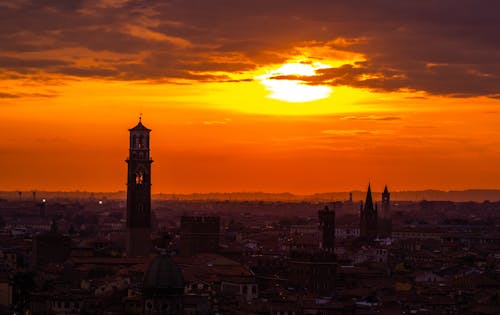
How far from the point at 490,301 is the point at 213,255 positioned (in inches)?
1209

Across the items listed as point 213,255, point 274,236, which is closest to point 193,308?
point 213,255

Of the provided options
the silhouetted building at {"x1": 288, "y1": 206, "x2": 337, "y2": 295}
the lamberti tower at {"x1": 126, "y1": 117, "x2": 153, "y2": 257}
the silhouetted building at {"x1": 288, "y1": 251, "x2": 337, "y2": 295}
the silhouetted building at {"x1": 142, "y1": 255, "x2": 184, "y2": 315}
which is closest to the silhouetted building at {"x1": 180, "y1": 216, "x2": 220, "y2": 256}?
the lamberti tower at {"x1": 126, "y1": 117, "x2": 153, "y2": 257}

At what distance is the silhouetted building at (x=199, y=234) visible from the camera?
121750 mm

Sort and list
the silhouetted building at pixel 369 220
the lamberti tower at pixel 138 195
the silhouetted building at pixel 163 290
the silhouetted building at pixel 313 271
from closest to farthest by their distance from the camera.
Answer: the silhouetted building at pixel 163 290 → the silhouetted building at pixel 313 271 → the lamberti tower at pixel 138 195 → the silhouetted building at pixel 369 220

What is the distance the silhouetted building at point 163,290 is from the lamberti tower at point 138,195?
2553 inches

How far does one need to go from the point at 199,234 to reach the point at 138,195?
522 inches

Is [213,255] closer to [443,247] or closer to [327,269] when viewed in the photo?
[327,269]

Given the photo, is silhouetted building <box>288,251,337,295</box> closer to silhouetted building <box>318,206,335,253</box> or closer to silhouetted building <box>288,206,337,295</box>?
silhouetted building <box>288,206,337,295</box>

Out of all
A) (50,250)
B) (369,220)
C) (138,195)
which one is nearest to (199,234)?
(50,250)

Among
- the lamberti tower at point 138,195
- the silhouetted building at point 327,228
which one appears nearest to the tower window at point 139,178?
the lamberti tower at point 138,195

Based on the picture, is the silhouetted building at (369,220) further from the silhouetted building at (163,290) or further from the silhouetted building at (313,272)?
the silhouetted building at (163,290)

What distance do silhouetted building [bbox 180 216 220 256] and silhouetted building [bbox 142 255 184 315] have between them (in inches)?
3032

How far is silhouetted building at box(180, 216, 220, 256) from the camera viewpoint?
121750mm

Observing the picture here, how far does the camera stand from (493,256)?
149750 millimetres
